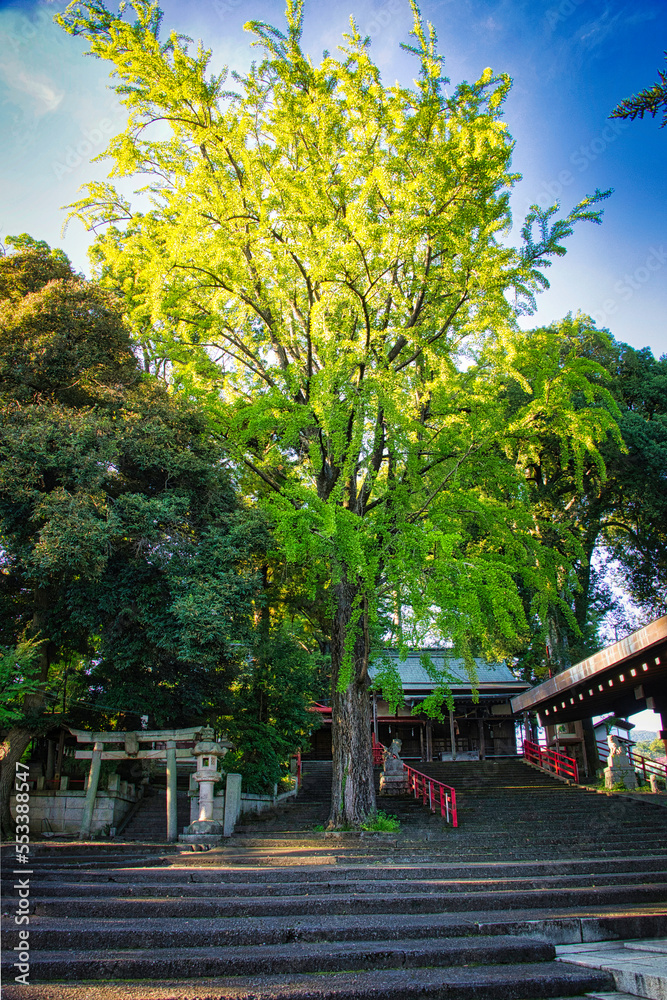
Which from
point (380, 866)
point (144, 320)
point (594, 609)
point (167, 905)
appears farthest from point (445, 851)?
point (594, 609)

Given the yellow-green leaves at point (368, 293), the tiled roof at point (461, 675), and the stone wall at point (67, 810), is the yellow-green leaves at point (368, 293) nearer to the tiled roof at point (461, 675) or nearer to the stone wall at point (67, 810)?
the stone wall at point (67, 810)

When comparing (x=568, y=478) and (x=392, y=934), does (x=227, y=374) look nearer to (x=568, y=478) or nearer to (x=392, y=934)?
(x=392, y=934)

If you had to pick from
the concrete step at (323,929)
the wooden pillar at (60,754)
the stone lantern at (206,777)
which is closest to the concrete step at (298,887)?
the concrete step at (323,929)

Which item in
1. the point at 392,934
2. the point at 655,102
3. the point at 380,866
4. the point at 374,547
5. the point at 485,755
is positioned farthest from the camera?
the point at 485,755

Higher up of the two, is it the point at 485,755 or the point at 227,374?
the point at 227,374

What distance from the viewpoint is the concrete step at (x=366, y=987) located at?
334 cm

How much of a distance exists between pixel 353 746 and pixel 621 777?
36.2 ft

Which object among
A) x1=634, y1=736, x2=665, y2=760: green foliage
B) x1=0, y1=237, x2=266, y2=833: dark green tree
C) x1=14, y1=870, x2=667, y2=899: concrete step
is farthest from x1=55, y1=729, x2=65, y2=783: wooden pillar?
x1=634, y1=736, x2=665, y2=760: green foliage

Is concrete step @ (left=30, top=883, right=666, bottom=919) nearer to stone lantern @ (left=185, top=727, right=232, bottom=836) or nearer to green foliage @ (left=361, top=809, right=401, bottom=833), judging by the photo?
green foliage @ (left=361, top=809, right=401, bottom=833)

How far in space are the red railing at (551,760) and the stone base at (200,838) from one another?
501 inches

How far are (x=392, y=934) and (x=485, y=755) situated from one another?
22.5 m

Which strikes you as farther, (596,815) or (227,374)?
(596,815)

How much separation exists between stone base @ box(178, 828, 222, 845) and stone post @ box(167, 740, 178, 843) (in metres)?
0.20

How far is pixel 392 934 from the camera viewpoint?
4.52 metres
